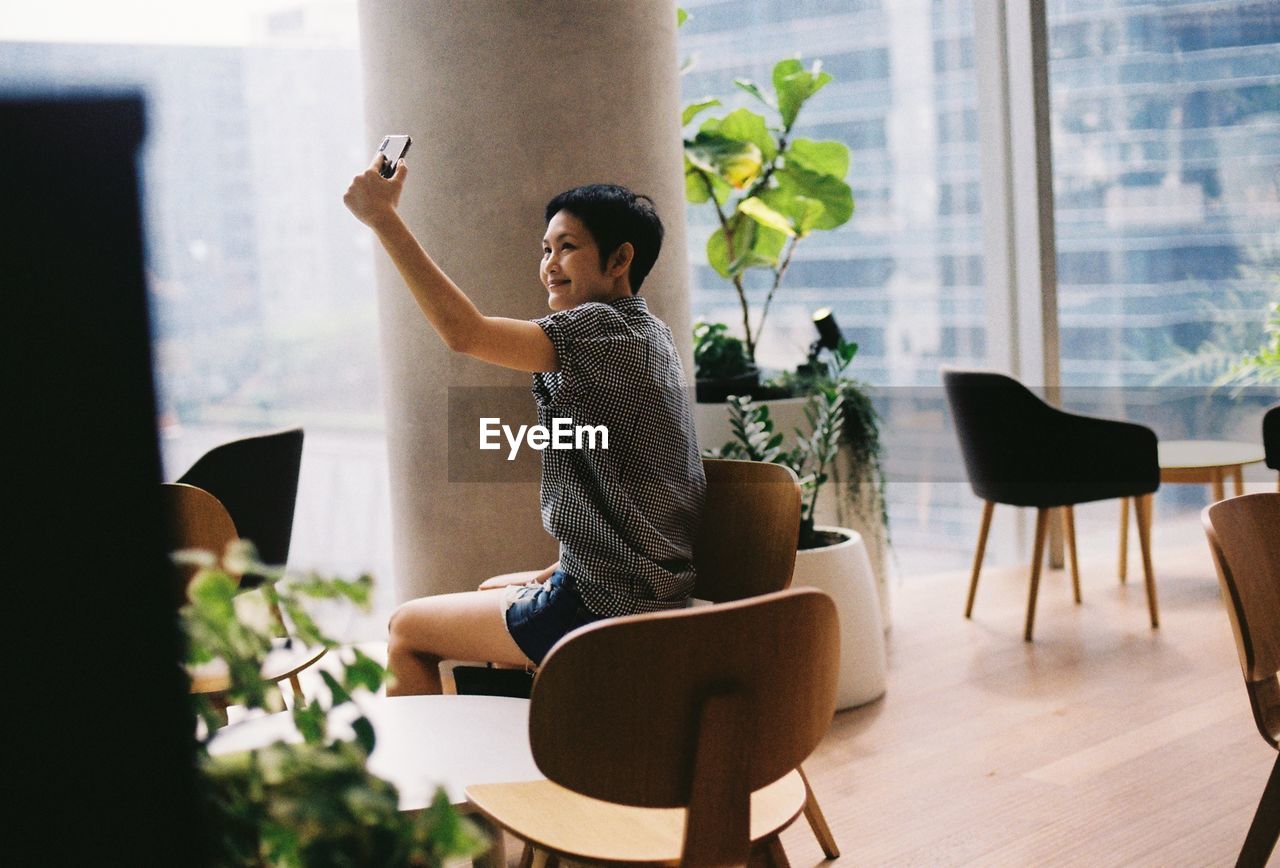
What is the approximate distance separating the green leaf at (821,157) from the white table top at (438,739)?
2981 millimetres

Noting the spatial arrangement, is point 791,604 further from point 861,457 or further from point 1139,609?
point 1139,609

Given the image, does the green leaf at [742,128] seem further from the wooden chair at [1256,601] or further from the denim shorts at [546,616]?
the wooden chair at [1256,601]

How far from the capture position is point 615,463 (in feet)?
7.20

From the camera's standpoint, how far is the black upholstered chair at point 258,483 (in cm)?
315

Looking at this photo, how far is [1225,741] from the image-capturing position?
3.15 m

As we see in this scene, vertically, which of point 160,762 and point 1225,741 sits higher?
point 160,762

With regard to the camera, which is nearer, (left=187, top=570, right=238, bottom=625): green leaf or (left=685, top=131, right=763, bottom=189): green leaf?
(left=187, top=570, right=238, bottom=625): green leaf

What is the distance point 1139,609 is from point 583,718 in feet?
12.0

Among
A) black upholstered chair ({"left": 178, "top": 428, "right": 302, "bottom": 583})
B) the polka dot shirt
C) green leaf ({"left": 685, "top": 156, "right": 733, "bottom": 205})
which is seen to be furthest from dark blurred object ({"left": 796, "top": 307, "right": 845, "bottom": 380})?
the polka dot shirt

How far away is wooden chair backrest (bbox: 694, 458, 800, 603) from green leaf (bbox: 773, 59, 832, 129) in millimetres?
2299

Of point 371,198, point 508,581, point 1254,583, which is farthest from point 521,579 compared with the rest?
point 1254,583

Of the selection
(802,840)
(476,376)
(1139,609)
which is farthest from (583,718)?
(1139,609)

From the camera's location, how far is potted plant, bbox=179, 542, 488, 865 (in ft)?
2.35

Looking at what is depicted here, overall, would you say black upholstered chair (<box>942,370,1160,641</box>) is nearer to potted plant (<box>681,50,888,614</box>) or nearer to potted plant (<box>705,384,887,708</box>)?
potted plant (<box>681,50,888,614</box>)
